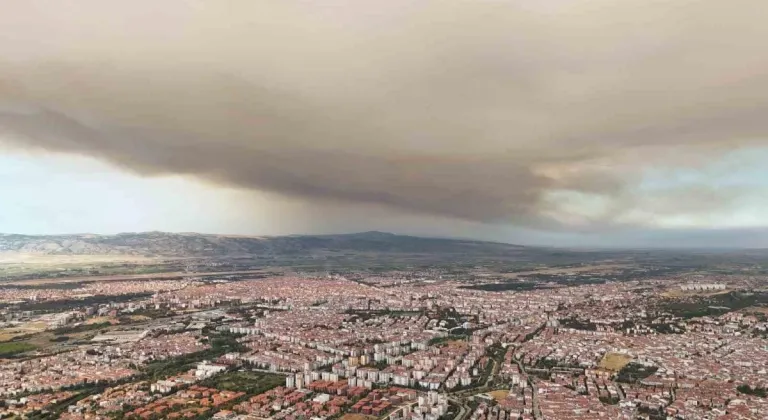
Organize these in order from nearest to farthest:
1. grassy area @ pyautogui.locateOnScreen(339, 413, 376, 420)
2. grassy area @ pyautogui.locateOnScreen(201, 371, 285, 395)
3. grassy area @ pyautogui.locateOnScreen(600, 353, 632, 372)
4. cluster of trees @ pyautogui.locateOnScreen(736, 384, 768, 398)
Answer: grassy area @ pyautogui.locateOnScreen(339, 413, 376, 420) < cluster of trees @ pyautogui.locateOnScreen(736, 384, 768, 398) < grassy area @ pyautogui.locateOnScreen(201, 371, 285, 395) < grassy area @ pyautogui.locateOnScreen(600, 353, 632, 372)

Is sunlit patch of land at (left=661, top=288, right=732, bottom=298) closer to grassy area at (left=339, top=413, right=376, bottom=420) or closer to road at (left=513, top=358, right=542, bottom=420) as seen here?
road at (left=513, top=358, right=542, bottom=420)

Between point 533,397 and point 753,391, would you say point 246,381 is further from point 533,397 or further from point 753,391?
point 753,391

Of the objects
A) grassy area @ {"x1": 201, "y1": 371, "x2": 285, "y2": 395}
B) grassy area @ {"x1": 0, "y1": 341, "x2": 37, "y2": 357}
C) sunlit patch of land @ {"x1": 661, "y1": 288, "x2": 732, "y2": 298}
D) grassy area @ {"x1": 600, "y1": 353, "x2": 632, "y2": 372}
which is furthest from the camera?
→ sunlit patch of land @ {"x1": 661, "y1": 288, "x2": 732, "y2": 298}

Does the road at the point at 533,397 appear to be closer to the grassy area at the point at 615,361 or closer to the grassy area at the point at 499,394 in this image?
the grassy area at the point at 499,394

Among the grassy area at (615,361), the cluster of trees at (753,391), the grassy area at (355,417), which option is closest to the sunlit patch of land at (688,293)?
the grassy area at (615,361)

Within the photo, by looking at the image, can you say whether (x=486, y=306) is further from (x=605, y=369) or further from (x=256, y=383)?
(x=256, y=383)

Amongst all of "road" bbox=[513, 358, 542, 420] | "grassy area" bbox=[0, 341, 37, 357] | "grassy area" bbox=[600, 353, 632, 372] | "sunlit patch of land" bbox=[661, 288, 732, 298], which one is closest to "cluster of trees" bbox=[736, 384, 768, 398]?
"grassy area" bbox=[600, 353, 632, 372]

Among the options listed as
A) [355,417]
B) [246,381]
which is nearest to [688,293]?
[355,417]

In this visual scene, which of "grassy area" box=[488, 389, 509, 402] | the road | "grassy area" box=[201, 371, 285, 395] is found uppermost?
the road
